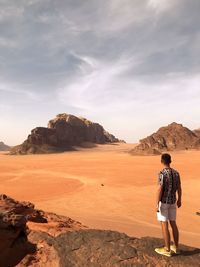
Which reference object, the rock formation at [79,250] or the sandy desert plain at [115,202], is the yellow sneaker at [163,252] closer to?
the rock formation at [79,250]

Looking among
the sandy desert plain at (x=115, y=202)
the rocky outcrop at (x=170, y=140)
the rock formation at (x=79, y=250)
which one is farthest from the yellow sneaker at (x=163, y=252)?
the rocky outcrop at (x=170, y=140)

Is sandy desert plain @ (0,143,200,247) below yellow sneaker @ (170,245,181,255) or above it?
below

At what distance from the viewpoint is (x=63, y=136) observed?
7912cm

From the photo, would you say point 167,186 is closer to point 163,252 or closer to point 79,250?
point 163,252

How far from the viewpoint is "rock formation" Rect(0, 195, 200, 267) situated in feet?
16.8

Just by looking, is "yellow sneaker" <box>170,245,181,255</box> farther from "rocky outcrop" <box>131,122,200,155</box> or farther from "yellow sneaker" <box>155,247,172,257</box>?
"rocky outcrop" <box>131,122,200,155</box>

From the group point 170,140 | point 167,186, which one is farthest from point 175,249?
point 170,140

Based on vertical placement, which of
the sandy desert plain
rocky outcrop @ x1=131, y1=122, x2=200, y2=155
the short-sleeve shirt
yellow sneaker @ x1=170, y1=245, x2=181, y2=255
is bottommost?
the sandy desert plain

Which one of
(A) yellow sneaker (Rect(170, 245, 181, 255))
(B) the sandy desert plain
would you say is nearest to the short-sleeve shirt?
(A) yellow sneaker (Rect(170, 245, 181, 255))

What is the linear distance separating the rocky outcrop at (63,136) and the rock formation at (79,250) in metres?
61.7

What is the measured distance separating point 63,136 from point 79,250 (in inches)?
2919

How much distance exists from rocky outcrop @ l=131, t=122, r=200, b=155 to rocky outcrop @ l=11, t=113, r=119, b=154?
20.5m

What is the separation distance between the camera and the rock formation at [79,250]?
16.8 feet

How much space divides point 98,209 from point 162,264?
9.25 meters
